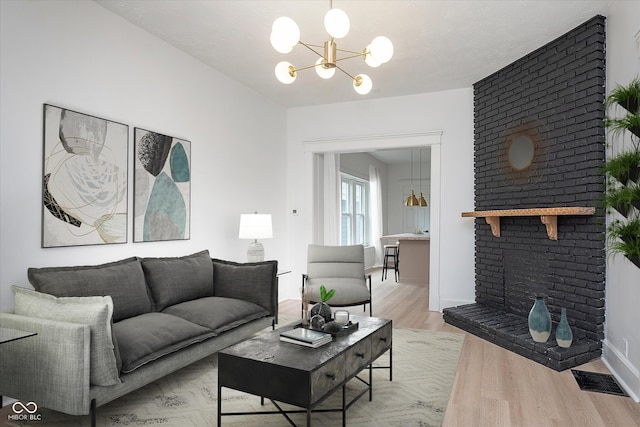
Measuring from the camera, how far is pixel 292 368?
210cm

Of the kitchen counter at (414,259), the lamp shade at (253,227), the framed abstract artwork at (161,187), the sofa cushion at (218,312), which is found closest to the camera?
the sofa cushion at (218,312)

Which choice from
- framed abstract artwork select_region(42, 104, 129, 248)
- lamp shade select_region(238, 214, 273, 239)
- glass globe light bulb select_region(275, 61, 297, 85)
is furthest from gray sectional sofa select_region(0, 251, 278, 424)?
glass globe light bulb select_region(275, 61, 297, 85)

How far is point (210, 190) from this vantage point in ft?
15.4

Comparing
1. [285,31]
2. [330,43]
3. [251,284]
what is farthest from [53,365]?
[330,43]

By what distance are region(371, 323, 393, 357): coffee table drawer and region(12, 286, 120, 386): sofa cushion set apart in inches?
58.9

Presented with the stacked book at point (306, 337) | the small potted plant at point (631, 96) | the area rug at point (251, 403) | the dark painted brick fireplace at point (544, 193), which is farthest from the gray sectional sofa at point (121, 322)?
the small potted plant at point (631, 96)

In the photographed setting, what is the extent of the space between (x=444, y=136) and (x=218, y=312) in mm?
3676

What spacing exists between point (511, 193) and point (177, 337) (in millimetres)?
3645

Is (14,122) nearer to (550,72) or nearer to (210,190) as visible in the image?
(210,190)

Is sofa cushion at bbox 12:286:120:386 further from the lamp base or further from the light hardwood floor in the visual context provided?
the lamp base

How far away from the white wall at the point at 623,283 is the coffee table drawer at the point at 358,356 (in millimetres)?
1834

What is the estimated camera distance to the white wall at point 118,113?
2.79 m

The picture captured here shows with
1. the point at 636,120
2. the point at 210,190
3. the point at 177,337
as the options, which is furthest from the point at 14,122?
the point at 636,120

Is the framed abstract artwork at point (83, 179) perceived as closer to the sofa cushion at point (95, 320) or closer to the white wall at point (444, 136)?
the sofa cushion at point (95, 320)
